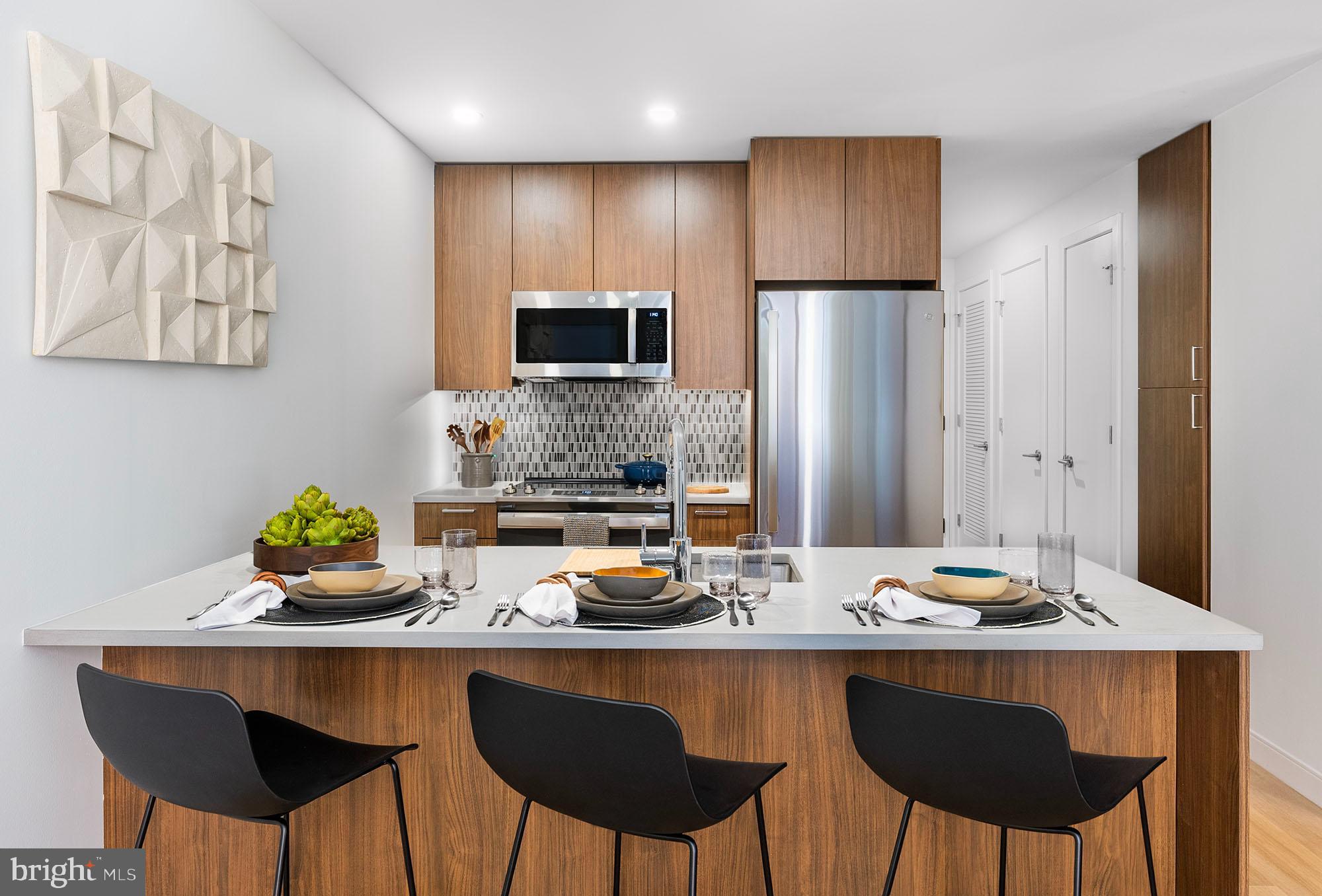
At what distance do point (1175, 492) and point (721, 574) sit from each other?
2.81 metres

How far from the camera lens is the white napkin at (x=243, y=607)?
5.29 feet

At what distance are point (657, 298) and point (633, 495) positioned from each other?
37.9 inches

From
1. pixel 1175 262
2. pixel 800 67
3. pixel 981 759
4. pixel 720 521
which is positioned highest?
pixel 800 67

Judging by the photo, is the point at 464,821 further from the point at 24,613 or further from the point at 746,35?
the point at 746,35

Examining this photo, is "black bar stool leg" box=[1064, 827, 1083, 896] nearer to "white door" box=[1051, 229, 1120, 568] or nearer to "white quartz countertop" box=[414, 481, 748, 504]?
"white quartz countertop" box=[414, 481, 748, 504]

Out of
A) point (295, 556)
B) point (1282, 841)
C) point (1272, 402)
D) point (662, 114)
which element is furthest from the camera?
point (662, 114)

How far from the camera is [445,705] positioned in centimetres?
183

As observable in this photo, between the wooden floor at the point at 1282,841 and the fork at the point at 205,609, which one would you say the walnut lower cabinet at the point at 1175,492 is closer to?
the wooden floor at the point at 1282,841

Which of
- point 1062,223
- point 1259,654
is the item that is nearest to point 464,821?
point 1259,654

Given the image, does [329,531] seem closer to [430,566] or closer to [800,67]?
[430,566]

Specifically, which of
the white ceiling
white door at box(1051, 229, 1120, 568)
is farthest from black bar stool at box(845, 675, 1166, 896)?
white door at box(1051, 229, 1120, 568)

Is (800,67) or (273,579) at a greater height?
(800,67)

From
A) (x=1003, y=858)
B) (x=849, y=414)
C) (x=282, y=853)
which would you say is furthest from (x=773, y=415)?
(x=282, y=853)

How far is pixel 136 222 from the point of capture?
192 centimetres
